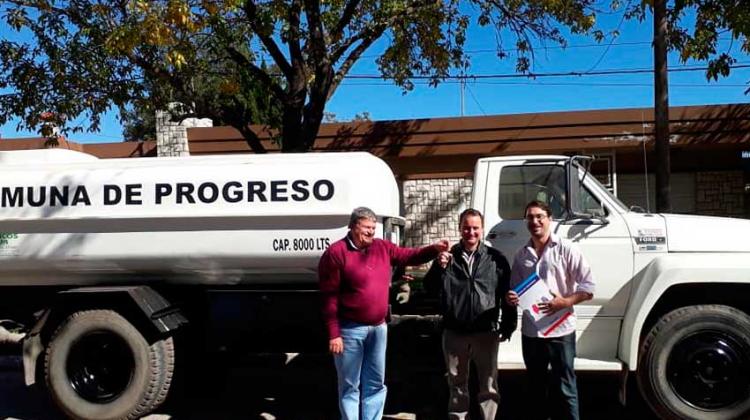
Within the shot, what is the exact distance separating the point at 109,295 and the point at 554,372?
3646mm

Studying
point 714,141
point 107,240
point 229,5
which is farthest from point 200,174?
point 714,141

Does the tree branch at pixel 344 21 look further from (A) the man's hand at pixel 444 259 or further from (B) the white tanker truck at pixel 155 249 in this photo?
(A) the man's hand at pixel 444 259

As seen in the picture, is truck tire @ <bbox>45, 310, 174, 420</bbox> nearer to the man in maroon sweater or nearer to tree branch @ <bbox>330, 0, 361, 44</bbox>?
the man in maroon sweater

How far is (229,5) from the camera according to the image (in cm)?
729

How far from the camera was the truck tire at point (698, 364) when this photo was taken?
4.90m

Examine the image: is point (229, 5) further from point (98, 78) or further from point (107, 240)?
point (107, 240)

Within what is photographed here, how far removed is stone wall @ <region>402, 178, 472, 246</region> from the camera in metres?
14.1

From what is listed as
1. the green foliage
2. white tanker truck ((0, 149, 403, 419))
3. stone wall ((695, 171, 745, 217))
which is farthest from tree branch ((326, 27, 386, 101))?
stone wall ((695, 171, 745, 217))

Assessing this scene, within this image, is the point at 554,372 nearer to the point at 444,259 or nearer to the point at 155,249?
the point at 444,259

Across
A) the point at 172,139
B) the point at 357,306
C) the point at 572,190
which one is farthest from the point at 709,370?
the point at 172,139

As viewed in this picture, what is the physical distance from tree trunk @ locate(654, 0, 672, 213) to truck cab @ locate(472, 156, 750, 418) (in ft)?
8.55

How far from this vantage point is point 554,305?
14.5 feet

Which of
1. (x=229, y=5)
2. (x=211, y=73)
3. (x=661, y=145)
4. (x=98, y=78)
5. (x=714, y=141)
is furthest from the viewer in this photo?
(x=714, y=141)

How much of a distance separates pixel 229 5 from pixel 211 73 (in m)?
2.18
